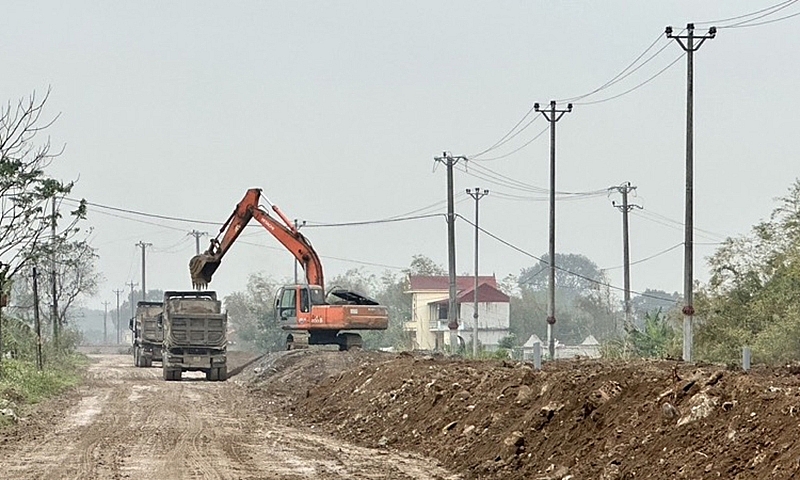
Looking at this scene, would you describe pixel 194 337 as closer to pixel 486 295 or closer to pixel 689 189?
pixel 689 189

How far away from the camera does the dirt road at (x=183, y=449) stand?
674 inches

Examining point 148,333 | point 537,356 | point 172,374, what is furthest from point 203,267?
point 537,356

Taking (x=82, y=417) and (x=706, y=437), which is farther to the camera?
(x=82, y=417)

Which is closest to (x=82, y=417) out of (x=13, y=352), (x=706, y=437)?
(x=706, y=437)

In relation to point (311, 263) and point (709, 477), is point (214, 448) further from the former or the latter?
point (311, 263)

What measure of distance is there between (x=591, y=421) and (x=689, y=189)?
1999 cm

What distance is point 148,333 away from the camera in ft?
190

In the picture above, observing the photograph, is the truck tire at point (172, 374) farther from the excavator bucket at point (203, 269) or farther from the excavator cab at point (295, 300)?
the excavator cab at point (295, 300)

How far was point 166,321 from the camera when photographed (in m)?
44.7

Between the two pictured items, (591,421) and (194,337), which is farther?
(194,337)

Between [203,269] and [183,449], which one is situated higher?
[203,269]

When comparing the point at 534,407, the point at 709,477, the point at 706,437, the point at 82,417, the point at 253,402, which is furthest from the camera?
the point at 253,402

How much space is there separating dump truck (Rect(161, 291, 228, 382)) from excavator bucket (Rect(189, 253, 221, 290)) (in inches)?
32.9

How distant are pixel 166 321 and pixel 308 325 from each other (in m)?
5.27
